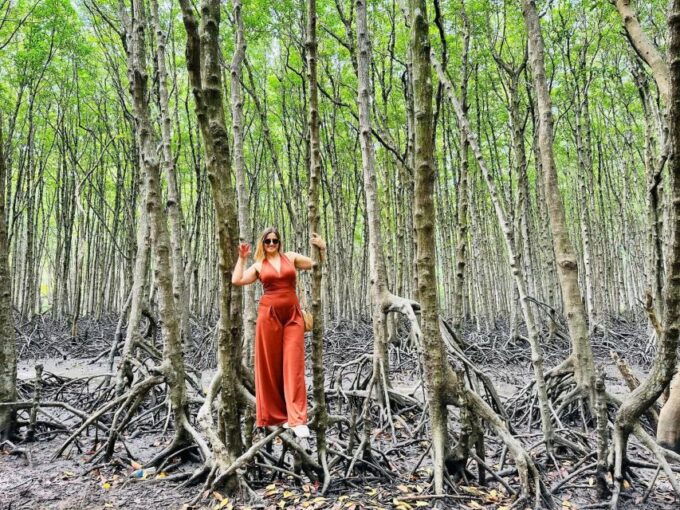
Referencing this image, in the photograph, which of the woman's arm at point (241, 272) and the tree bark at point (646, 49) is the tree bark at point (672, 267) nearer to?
the tree bark at point (646, 49)

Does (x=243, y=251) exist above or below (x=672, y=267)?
above

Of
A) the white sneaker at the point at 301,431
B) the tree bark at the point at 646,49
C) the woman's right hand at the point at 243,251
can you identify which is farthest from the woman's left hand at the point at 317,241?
the tree bark at the point at 646,49

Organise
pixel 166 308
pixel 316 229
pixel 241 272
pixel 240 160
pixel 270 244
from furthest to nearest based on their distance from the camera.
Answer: pixel 240 160
pixel 166 308
pixel 270 244
pixel 316 229
pixel 241 272

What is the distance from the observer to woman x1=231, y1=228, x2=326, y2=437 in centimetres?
295

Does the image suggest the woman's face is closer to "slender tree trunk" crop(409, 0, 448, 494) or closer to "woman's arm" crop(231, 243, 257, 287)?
"woman's arm" crop(231, 243, 257, 287)

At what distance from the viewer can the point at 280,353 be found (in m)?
3.07

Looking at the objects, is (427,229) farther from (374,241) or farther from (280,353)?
(374,241)

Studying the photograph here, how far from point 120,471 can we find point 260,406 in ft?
4.88

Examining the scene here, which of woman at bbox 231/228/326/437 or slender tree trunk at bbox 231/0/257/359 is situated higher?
slender tree trunk at bbox 231/0/257/359

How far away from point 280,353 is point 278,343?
0.07m

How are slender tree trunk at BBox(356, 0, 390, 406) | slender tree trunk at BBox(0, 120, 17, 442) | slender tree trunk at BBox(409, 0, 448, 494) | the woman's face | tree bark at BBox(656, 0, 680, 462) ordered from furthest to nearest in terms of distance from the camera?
1. slender tree trunk at BBox(356, 0, 390, 406)
2. slender tree trunk at BBox(0, 120, 17, 442)
3. the woman's face
4. slender tree trunk at BBox(409, 0, 448, 494)
5. tree bark at BBox(656, 0, 680, 462)

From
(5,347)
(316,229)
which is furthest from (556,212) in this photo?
(5,347)

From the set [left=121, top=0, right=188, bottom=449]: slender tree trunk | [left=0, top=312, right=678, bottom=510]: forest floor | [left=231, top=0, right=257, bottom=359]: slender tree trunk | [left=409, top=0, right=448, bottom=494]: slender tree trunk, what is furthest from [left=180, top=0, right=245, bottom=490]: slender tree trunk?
[left=231, top=0, right=257, bottom=359]: slender tree trunk

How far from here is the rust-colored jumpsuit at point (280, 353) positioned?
2.96 metres
